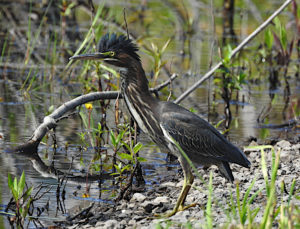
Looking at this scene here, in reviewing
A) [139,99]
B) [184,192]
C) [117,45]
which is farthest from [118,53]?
[184,192]

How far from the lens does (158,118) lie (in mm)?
5516

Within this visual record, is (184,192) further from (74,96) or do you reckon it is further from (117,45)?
(74,96)

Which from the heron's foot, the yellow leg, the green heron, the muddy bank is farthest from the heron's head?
the heron's foot

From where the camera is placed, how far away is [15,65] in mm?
11133

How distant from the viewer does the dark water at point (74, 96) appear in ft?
20.5

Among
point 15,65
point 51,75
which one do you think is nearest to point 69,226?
point 51,75

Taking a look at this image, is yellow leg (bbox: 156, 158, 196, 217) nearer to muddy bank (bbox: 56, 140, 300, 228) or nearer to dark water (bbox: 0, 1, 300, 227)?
muddy bank (bbox: 56, 140, 300, 228)

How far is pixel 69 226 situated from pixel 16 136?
280cm

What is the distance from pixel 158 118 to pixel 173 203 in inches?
31.2

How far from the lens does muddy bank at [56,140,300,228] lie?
5000 mm

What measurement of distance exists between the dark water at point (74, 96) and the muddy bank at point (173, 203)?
0.80 feet

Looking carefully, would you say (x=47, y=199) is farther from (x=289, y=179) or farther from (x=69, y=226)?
(x=289, y=179)

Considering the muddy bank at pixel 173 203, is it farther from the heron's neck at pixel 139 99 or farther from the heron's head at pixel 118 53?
the heron's head at pixel 118 53

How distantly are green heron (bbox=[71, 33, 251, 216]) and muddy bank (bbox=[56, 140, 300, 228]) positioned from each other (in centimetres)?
29
